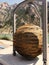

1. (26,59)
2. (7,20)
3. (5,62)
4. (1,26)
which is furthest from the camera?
(1,26)

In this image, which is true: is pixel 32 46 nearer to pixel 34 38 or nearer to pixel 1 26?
pixel 34 38

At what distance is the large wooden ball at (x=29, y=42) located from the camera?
265 inches

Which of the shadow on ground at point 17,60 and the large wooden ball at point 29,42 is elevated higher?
the large wooden ball at point 29,42

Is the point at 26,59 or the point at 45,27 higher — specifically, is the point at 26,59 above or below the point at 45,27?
below

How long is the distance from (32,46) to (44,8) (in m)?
1.27

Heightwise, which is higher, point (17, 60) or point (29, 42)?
point (29, 42)

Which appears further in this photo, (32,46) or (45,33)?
(32,46)

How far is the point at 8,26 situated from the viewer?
28.7 meters

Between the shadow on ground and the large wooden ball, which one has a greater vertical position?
the large wooden ball

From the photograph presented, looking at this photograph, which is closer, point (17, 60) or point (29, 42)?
point (29, 42)

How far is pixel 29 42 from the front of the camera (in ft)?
22.1

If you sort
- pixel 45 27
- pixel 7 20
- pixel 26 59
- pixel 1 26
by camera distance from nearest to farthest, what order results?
pixel 45 27
pixel 26 59
pixel 7 20
pixel 1 26

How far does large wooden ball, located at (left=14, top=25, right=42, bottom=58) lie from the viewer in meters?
6.73

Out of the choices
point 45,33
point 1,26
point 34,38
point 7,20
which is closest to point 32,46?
point 34,38
